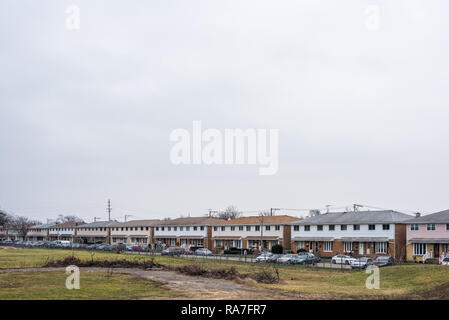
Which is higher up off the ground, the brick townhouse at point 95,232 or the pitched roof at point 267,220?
the pitched roof at point 267,220

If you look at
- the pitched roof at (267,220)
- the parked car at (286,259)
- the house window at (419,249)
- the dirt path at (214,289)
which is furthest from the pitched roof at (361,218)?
the dirt path at (214,289)

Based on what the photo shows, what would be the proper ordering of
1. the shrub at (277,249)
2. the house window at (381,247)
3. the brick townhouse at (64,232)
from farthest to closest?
1. the brick townhouse at (64,232)
2. the shrub at (277,249)
3. the house window at (381,247)

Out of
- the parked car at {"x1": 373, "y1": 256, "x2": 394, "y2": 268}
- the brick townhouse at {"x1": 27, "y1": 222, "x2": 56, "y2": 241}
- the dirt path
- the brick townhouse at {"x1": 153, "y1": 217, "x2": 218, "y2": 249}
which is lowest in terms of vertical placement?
the brick townhouse at {"x1": 27, "y1": 222, "x2": 56, "y2": 241}

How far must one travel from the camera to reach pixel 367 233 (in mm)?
65875

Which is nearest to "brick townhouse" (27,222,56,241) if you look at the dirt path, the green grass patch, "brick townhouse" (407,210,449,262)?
"brick townhouse" (407,210,449,262)

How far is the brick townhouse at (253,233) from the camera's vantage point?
78.0 m

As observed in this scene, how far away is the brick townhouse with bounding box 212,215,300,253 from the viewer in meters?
78.0

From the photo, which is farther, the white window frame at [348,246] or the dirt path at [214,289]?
the white window frame at [348,246]

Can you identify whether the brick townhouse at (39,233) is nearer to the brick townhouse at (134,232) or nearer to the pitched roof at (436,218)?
Answer: the brick townhouse at (134,232)

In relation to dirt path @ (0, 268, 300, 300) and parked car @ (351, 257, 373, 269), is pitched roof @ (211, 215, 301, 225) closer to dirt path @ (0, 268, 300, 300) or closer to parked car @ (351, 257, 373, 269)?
parked car @ (351, 257, 373, 269)
